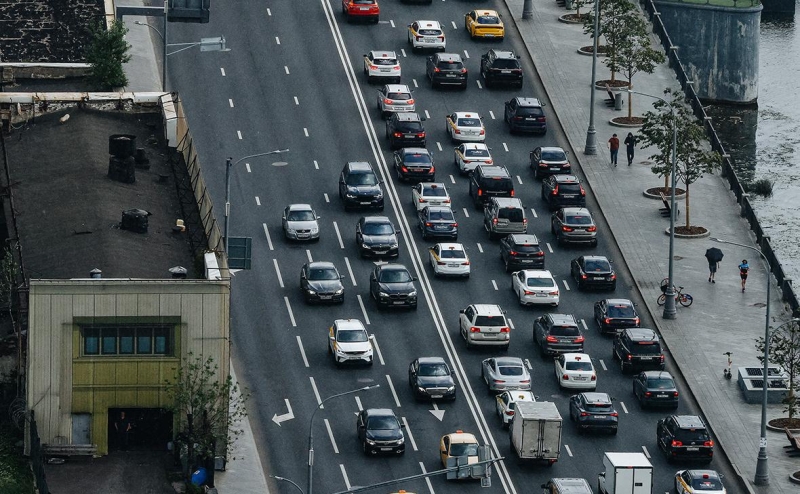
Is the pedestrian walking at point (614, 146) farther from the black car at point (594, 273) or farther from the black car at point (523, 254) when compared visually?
the black car at point (594, 273)

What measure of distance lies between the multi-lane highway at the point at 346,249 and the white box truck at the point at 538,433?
88 cm

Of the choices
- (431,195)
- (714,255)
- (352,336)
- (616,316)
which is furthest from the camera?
(431,195)

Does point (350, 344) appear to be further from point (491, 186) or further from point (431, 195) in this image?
point (491, 186)

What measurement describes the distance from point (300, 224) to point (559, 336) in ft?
52.7

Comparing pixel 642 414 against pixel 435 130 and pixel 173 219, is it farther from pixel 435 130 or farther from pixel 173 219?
pixel 435 130

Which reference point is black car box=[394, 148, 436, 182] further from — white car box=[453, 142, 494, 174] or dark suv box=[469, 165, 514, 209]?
dark suv box=[469, 165, 514, 209]

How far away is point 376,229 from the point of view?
122m

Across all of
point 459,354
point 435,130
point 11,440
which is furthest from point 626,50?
point 11,440

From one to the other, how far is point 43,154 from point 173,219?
9119 mm

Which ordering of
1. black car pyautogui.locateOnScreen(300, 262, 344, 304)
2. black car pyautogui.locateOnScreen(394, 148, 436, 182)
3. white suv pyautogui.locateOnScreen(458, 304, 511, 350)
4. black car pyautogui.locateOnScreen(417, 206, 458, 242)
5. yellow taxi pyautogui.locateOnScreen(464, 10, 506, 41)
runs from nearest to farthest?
white suv pyautogui.locateOnScreen(458, 304, 511, 350)
black car pyautogui.locateOnScreen(300, 262, 344, 304)
black car pyautogui.locateOnScreen(417, 206, 458, 242)
black car pyautogui.locateOnScreen(394, 148, 436, 182)
yellow taxi pyautogui.locateOnScreen(464, 10, 506, 41)

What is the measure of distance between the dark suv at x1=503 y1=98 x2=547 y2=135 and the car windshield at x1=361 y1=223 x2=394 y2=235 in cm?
1571

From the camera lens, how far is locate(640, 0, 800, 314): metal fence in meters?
122

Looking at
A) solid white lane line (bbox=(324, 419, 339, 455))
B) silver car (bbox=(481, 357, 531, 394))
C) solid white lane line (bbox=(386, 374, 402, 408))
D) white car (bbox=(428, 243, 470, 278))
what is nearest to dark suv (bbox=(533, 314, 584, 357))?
silver car (bbox=(481, 357, 531, 394))

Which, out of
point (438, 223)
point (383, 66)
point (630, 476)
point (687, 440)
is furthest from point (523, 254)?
point (383, 66)
